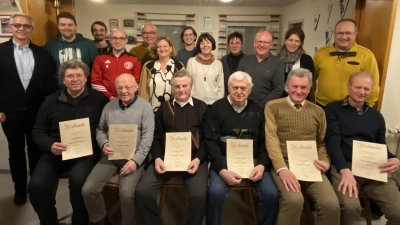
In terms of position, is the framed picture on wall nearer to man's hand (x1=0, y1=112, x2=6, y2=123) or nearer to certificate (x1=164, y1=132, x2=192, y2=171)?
man's hand (x1=0, y1=112, x2=6, y2=123)

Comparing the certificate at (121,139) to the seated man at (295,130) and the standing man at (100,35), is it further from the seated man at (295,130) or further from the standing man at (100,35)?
the standing man at (100,35)

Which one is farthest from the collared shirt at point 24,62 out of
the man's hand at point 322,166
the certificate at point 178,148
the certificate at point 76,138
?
the man's hand at point 322,166

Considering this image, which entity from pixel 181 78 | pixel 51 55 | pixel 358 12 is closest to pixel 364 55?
pixel 358 12

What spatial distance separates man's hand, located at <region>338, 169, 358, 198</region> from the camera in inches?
71.4

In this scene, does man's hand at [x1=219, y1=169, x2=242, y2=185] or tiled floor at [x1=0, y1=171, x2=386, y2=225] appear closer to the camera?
man's hand at [x1=219, y1=169, x2=242, y2=185]

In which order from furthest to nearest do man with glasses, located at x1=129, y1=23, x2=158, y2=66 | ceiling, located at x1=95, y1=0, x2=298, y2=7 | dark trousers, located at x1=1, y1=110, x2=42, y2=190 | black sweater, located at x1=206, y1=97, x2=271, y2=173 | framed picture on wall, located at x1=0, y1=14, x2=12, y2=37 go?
ceiling, located at x1=95, y1=0, x2=298, y2=7 → man with glasses, located at x1=129, y1=23, x2=158, y2=66 → framed picture on wall, located at x1=0, y1=14, x2=12, y2=37 → dark trousers, located at x1=1, y1=110, x2=42, y2=190 → black sweater, located at x1=206, y1=97, x2=271, y2=173

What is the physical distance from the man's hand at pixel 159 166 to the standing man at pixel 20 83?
125 cm

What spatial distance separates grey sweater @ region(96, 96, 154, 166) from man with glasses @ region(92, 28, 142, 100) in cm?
41

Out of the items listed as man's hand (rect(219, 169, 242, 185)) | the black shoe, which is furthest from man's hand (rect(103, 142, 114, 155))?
the black shoe

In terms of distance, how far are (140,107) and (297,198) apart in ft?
4.17

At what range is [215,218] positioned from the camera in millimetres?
1855

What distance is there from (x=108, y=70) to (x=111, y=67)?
38mm

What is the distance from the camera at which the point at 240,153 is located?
197 cm

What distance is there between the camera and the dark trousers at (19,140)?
2328 mm
